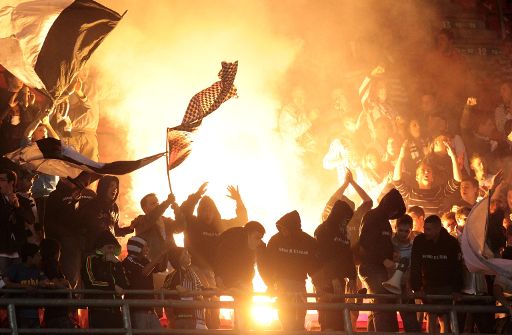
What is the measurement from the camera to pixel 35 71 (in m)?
13.6

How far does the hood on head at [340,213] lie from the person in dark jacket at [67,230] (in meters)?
2.50

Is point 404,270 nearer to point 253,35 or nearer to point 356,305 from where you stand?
point 356,305

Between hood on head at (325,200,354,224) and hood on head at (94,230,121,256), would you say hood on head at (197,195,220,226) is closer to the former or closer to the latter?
hood on head at (325,200,354,224)

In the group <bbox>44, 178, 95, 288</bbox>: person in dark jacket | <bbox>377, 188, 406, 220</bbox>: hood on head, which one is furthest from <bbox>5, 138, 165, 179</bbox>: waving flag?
<bbox>377, 188, 406, 220</bbox>: hood on head

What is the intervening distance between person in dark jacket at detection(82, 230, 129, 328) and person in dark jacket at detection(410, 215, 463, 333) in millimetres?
2975

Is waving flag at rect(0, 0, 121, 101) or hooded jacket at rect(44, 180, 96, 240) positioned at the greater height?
waving flag at rect(0, 0, 121, 101)

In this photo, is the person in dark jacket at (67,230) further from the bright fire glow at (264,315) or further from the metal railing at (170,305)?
the bright fire glow at (264,315)

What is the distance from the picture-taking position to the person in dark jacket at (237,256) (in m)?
11.8

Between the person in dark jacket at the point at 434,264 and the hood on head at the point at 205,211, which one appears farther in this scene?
the hood on head at the point at 205,211

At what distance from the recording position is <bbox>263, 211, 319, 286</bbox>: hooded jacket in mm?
11773

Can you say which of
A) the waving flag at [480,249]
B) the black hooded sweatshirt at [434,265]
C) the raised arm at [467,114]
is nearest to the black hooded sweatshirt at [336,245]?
the black hooded sweatshirt at [434,265]

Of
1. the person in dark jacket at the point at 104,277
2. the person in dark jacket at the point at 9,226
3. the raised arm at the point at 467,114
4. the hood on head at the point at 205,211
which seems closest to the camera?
the person in dark jacket at the point at 104,277

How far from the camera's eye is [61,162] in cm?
1276

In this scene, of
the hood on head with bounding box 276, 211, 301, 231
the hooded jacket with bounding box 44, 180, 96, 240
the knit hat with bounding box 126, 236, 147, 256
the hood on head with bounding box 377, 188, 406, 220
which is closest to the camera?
the knit hat with bounding box 126, 236, 147, 256
